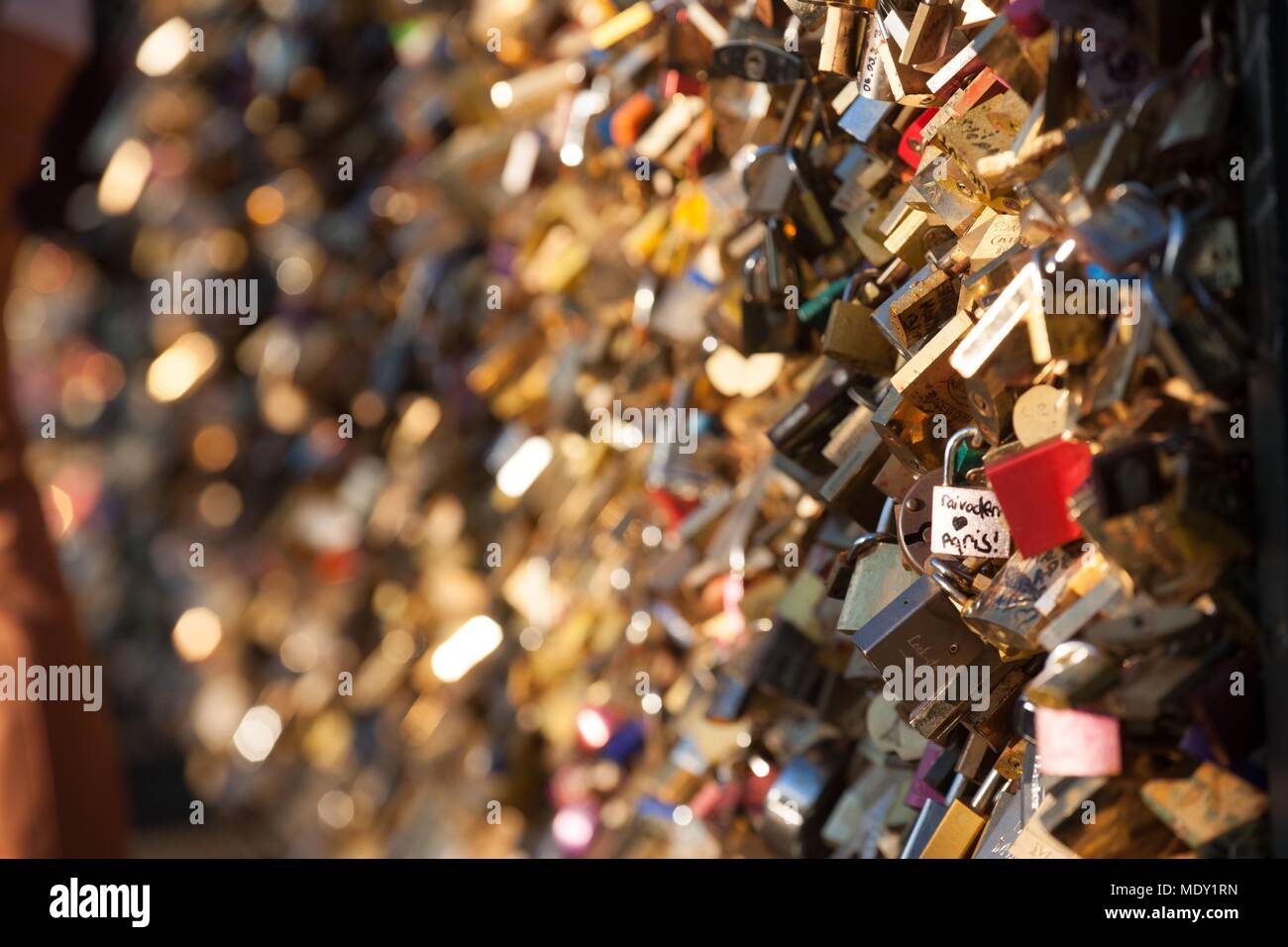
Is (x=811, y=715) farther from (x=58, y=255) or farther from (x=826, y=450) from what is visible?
(x=58, y=255)

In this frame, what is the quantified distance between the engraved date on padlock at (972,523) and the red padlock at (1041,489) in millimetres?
38

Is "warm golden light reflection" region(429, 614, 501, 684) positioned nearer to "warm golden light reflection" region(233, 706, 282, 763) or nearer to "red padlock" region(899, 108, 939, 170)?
"warm golden light reflection" region(233, 706, 282, 763)

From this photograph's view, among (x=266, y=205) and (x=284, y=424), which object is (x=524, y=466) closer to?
(x=284, y=424)

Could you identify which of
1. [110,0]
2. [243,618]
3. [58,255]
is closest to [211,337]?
[243,618]

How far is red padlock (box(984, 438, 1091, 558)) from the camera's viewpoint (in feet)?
2.48

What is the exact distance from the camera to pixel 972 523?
0.84 meters

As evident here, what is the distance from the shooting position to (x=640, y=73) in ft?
4.58

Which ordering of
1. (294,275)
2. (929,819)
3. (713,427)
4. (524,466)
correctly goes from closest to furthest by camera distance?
1. (929,819)
2. (713,427)
3. (524,466)
4. (294,275)

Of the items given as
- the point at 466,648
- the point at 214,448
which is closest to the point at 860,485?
the point at 466,648

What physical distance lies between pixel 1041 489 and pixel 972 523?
8 cm

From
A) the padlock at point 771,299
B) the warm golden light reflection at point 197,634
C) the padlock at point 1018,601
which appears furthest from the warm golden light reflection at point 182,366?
the padlock at point 1018,601

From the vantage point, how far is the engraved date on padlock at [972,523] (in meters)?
0.84
